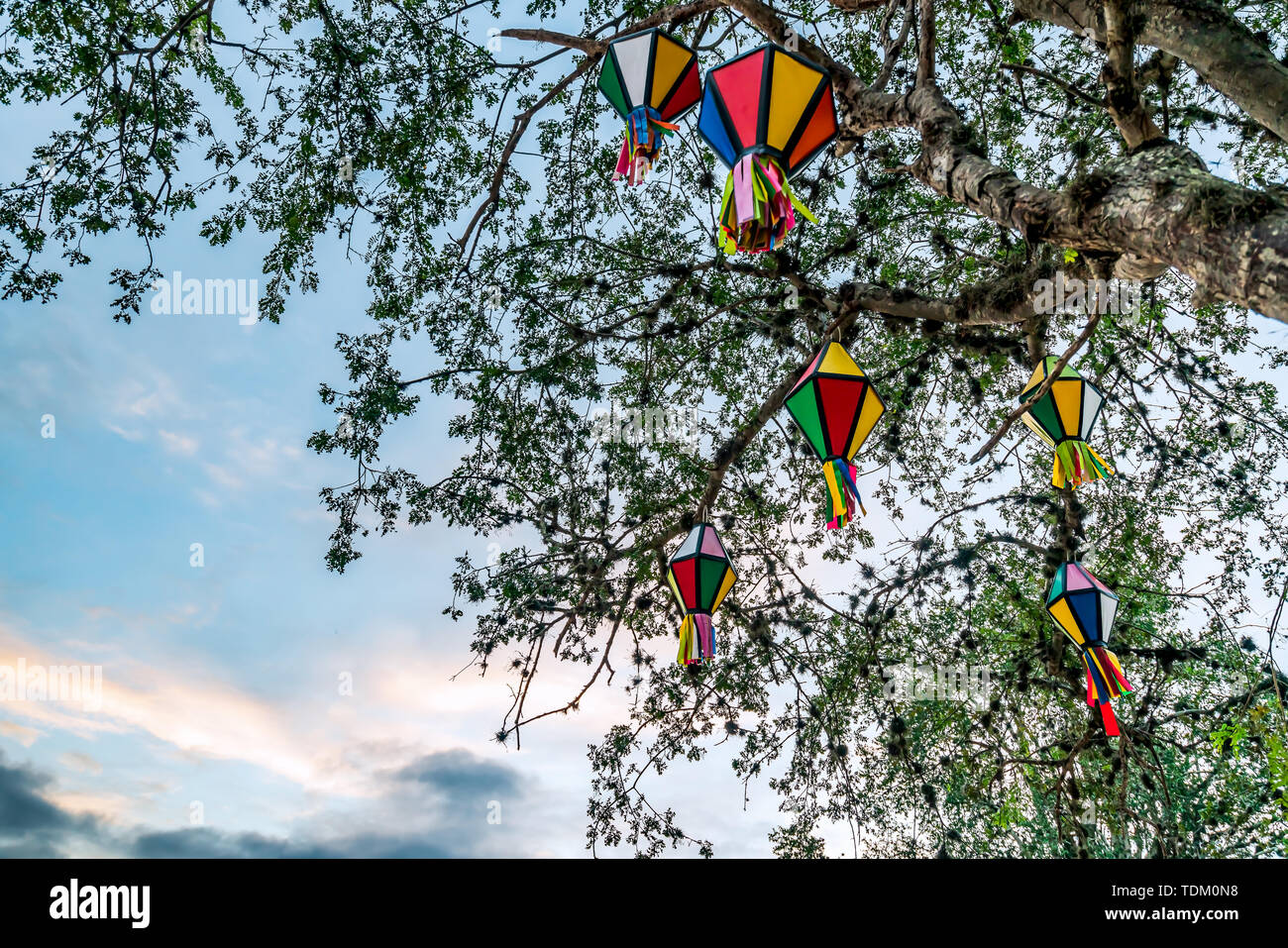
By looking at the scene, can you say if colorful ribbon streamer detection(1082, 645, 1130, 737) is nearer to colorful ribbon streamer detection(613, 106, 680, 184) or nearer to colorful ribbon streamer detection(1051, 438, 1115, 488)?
colorful ribbon streamer detection(1051, 438, 1115, 488)

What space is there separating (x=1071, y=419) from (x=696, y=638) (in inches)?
94.1

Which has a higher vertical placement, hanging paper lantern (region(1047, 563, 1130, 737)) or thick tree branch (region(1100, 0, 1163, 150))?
thick tree branch (region(1100, 0, 1163, 150))

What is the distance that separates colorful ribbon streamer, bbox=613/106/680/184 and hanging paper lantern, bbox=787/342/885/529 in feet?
4.18

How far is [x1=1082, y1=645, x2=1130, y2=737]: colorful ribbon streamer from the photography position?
388 cm

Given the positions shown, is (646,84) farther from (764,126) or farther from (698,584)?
(698,584)

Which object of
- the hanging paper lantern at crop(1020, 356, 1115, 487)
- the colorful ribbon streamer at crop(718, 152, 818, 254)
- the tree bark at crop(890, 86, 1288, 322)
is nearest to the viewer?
the tree bark at crop(890, 86, 1288, 322)

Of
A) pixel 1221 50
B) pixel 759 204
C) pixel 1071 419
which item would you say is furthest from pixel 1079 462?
pixel 759 204

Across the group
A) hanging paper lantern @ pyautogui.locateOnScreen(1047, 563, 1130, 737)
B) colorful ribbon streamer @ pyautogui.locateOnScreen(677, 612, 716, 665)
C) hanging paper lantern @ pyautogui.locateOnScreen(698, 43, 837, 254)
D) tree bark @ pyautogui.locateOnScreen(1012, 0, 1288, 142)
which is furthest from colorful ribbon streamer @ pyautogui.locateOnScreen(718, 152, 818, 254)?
hanging paper lantern @ pyautogui.locateOnScreen(1047, 563, 1130, 737)

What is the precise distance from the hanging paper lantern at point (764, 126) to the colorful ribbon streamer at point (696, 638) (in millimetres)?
A: 2114

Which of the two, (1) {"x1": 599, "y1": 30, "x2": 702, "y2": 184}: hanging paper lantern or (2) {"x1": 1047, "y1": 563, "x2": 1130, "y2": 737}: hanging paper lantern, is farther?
(2) {"x1": 1047, "y1": 563, "x2": 1130, "y2": 737}: hanging paper lantern

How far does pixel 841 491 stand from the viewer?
2949 millimetres

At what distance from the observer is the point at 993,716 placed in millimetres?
5477
